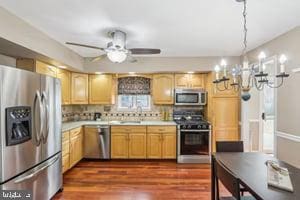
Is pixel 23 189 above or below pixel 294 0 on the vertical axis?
below

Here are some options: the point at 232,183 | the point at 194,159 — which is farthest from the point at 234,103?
the point at 232,183

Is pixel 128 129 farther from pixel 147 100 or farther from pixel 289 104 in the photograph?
pixel 289 104

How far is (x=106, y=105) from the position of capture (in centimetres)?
613

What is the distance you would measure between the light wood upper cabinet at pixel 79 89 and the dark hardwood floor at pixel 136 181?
4.65 feet

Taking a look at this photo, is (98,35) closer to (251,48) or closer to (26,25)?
(26,25)

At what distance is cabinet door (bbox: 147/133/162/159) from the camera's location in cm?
545

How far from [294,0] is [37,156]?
10.8 feet

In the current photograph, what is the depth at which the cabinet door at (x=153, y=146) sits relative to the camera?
5.45 m

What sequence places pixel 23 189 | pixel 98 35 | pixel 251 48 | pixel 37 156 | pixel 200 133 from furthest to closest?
pixel 200 133 → pixel 251 48 → pixel 98 35 → pixel 37 156 → pixel 23 189

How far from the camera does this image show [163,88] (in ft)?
18.8

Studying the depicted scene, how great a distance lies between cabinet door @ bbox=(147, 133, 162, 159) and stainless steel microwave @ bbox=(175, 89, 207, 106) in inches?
Answer: 37.3

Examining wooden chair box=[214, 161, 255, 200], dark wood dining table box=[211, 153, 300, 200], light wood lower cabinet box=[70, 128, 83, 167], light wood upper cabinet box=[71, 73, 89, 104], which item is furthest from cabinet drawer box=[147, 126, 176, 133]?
wooden chair box=[214, 161, 255, 200]

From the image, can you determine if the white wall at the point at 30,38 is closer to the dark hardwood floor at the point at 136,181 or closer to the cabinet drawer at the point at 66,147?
the cabinet drawer at the point at 66,147

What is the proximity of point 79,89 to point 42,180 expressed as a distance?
287cm
